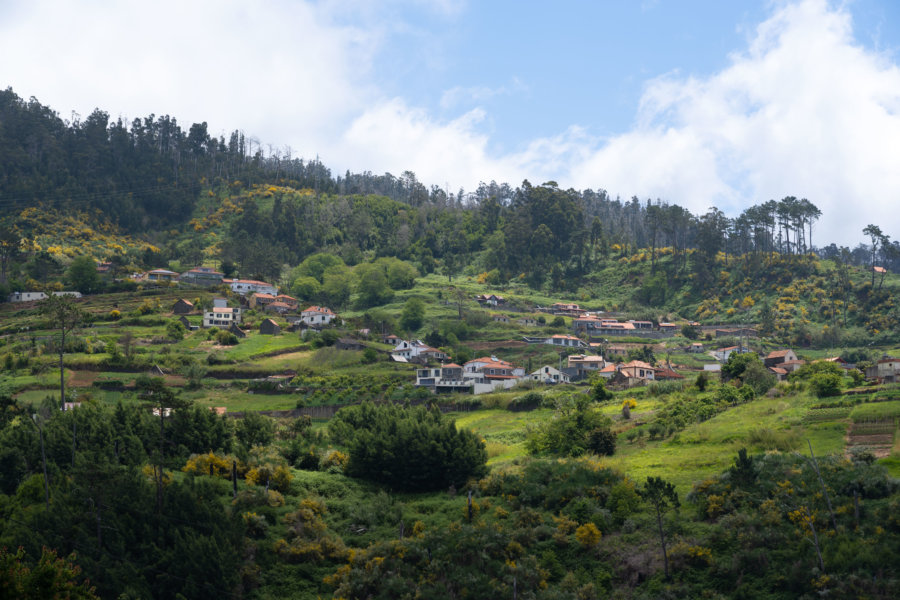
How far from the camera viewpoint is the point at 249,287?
336 ft

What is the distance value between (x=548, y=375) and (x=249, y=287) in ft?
154

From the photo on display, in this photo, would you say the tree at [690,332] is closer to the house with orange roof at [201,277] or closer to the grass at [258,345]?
the grass at [258,345]

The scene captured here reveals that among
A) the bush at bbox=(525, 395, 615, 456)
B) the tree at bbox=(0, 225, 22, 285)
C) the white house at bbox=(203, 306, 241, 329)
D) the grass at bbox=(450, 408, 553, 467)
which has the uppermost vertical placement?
the tree at bbox=(0, 225, 22, 285)

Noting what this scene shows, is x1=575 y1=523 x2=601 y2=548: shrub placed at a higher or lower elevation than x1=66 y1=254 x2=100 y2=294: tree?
lower

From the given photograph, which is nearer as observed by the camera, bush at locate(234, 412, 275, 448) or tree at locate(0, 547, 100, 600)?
tree at locate(0, 547, 100, 600)

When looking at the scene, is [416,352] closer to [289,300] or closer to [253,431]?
[289,300]

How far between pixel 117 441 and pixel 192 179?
4607 inches

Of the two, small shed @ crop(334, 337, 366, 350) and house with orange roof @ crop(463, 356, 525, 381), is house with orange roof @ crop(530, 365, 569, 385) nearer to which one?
house with orange roof @ crop(463, 356, 525, 381)

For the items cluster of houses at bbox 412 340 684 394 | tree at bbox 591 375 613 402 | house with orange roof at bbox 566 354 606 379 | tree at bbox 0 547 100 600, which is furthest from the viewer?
house with orange roof at bbox 566 354 606 379

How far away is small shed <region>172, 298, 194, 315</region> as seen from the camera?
84438 millimetres

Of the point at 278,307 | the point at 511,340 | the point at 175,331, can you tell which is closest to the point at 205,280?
the point at 278,307

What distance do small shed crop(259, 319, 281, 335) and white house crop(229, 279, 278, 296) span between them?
17.2 metres

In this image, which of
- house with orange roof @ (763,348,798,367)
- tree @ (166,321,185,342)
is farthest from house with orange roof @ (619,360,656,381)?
tree @ (166,321,185,342)

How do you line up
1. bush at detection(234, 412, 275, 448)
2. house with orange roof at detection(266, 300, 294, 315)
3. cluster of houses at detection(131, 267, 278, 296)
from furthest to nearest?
1. cluster of houses at detection(131, 267, 278, 296)
2. house with orange roof at detection(266, 300, 294, 315)
3. bush at detection(234, 412, 275, 448)
